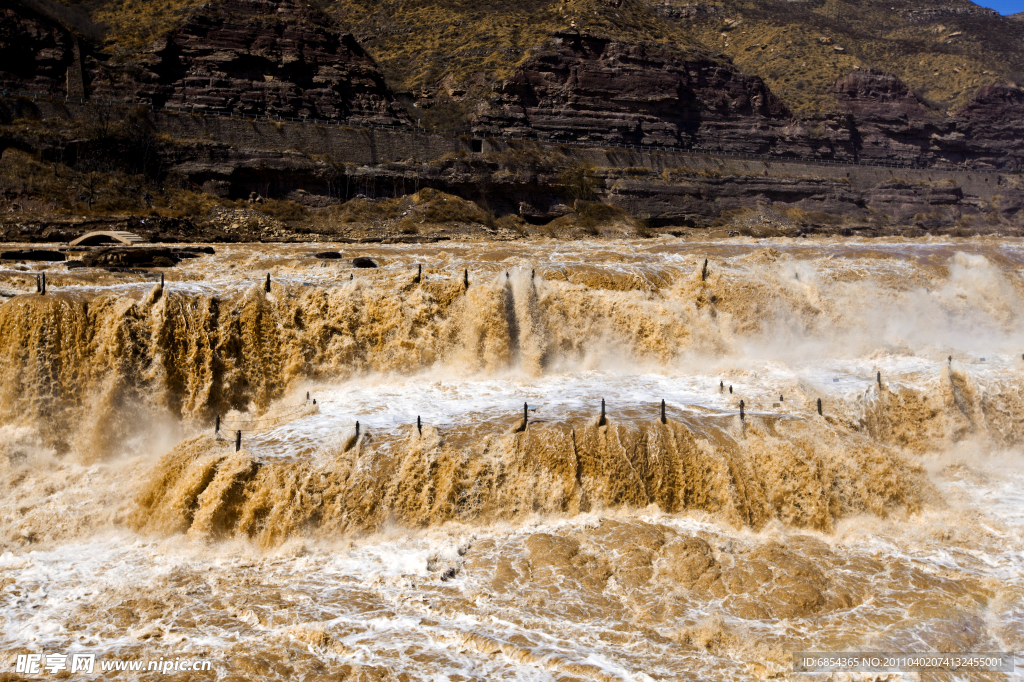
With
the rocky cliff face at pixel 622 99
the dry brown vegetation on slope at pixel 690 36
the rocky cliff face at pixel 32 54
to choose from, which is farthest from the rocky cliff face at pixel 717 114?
the rocky cliff face at pixel 32 54

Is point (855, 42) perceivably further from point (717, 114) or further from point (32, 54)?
point (32, 54)

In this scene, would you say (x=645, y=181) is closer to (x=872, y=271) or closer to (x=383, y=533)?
(x=872, y=271)

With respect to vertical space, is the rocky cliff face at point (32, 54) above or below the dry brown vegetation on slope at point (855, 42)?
below

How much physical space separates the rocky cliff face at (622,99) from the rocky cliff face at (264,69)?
889cm

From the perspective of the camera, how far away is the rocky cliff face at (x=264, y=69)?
41.7m

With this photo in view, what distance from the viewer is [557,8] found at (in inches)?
2549

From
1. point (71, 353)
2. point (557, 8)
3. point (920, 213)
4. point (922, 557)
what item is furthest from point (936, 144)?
point (71, 353)

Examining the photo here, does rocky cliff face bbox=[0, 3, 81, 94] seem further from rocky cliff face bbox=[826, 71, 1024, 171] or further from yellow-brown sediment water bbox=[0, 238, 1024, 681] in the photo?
rocky cliff face bbox=[826, 71, 1024, 171]

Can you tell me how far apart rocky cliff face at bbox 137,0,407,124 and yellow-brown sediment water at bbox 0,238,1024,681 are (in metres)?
26.8

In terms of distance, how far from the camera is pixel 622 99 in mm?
52938

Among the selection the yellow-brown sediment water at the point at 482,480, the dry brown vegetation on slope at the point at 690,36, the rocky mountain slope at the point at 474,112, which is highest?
the dry brown vegetation on slope at the point at 690,36

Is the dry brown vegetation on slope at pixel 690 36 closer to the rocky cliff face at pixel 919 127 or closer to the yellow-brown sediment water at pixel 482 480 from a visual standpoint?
the rocky cliff face at pixel 919 127

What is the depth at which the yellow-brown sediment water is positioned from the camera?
29.2 feet

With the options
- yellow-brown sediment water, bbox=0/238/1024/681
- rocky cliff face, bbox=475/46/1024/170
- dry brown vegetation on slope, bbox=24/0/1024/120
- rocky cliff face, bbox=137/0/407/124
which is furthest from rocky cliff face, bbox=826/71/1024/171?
yellow-brown sediment water, bbox=0/238/1024/681
